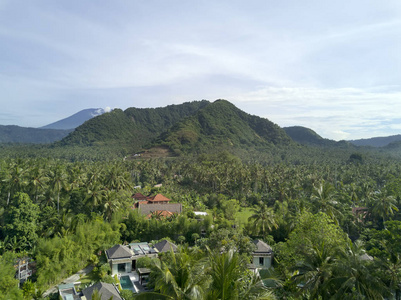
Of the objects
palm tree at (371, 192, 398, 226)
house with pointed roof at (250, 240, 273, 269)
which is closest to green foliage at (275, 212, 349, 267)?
house with pointed roof at (250, 240, 273, 269)

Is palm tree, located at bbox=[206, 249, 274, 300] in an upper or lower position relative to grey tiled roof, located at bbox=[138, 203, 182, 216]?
upper

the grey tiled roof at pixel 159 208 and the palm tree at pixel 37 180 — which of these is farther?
the grey tiled roof at pixel 159 208

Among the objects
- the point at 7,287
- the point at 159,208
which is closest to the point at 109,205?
the point at 159,208

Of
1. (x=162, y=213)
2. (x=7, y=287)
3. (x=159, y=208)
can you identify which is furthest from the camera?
(x=159, y=208)

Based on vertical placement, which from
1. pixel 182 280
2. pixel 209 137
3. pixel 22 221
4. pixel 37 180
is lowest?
pixel 22 221

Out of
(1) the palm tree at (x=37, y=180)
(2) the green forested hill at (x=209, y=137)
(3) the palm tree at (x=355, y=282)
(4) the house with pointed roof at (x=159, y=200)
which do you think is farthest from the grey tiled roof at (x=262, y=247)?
(2) the green forested hill at (x=209, y=137)

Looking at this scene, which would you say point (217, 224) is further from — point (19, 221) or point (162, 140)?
point (162, 140)

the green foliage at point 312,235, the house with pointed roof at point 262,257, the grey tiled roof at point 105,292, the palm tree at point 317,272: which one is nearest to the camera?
the palm tree at point 317,272

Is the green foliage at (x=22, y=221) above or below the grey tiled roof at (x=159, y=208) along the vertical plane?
above

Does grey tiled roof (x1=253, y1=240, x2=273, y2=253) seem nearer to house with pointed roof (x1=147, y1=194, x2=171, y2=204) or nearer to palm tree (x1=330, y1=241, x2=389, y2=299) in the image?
palm tree (x1=330, y1=241, x2=389, y2=299)

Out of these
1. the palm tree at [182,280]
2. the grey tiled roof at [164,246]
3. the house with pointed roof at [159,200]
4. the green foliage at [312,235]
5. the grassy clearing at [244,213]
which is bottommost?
the grassy clearing at [244,213]

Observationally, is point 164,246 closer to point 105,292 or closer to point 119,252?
point 119,252

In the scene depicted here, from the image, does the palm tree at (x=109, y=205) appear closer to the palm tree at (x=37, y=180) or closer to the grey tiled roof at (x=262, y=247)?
the palm tree at (x=37, y=180)
